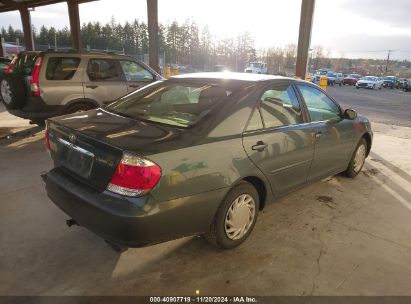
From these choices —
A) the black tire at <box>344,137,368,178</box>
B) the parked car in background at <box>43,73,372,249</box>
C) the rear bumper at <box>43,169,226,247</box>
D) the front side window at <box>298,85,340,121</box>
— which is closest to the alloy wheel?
the parked car in background at <box>43,73,372,249</box>

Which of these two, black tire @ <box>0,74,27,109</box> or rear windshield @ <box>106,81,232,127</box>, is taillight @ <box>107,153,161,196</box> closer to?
rear windshield @ <box>106,81,232,127</box>

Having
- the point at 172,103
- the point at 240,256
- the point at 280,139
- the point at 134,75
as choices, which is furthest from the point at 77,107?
the point at 240,256

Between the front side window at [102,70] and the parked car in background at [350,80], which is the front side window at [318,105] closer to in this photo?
the front side window at [102,70]

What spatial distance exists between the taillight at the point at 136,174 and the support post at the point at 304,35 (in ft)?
25.7

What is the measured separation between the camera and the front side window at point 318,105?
3.98 m

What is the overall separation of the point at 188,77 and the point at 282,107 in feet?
3.46

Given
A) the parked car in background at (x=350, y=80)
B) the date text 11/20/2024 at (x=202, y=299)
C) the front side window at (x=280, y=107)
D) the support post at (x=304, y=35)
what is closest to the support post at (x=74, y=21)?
the support post at (x=304, y=35)

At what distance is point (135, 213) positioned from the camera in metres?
2.42

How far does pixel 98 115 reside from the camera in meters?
3.30

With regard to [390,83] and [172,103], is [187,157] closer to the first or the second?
[172,103]

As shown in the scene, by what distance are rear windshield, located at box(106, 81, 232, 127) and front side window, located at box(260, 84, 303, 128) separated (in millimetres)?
428

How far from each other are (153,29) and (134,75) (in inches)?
190

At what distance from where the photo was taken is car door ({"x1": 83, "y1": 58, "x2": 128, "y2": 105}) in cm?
687

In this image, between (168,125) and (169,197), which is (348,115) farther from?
(169,197)
